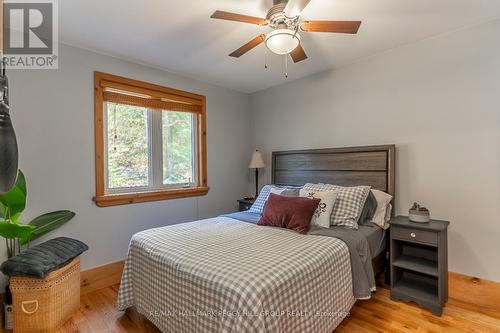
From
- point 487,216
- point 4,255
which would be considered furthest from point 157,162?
point 487,216

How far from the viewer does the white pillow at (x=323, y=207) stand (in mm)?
2387

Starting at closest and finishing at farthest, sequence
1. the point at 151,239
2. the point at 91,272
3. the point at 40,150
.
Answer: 1. the point at 151,239
2. the point at 40,150
3. the point at 91,272

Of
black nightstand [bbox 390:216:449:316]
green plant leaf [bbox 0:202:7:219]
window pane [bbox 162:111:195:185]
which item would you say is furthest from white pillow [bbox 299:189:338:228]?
green plant leaf [bbox 0:202:7:219]

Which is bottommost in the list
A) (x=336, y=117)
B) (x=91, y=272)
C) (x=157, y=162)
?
(x=91, y=272)

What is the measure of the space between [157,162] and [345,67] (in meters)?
2.50

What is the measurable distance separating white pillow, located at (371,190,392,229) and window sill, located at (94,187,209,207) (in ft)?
6.89

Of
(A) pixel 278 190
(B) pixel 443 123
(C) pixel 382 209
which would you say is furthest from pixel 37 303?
(B) pixel 443 123

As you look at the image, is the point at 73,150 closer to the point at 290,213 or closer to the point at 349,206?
the point at 290,213

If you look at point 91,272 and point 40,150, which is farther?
point 91,272

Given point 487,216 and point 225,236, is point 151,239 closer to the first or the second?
point 225,236

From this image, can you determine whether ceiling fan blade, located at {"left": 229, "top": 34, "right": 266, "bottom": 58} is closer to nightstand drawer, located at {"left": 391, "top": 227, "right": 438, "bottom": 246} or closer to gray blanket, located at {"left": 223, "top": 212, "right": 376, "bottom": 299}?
gray blanket, located at {"left": 223, "top": 212, "right": 376, "bottom": 299}

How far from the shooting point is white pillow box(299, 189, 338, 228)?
2387 mm

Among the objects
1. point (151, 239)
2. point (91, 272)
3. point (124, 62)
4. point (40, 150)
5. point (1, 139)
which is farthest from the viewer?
point (124, 62)

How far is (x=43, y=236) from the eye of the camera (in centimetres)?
235
